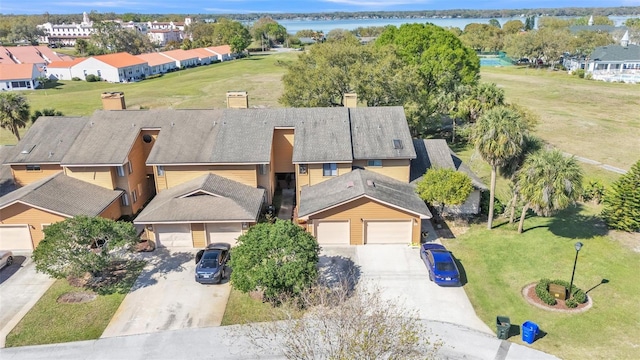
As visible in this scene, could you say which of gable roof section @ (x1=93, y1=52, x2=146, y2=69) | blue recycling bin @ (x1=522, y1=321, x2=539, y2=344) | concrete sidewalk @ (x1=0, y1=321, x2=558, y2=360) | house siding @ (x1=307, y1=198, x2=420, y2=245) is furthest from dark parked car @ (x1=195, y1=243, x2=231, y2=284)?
gable roof section @ (x1=93, y1=52, x2=146, y2=69)

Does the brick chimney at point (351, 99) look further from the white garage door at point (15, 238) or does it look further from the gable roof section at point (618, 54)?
the gable roof section at point (618, 54)

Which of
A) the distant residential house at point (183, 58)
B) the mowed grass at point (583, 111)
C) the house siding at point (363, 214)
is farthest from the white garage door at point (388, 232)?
the distant residential house at point (183, 58)

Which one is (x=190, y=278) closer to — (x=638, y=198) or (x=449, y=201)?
(x=449, y=201)

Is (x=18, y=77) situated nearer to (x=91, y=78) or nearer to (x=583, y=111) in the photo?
(x=91, y=78)

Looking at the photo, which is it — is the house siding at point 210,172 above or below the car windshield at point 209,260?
above

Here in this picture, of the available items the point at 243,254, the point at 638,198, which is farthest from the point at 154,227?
the point at 638,198

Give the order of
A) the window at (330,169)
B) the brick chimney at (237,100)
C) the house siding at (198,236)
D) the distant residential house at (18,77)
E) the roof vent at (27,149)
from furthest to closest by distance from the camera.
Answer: the distant residential house at (18,77) → the brick chimney at (237,100) → the roof vent at (27,149) → the window at (330,169) → the house siding at (198,236)

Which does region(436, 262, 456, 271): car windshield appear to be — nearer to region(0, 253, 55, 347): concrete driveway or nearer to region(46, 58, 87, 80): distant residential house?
region(0, 253, 55, 347): concrete driveway
